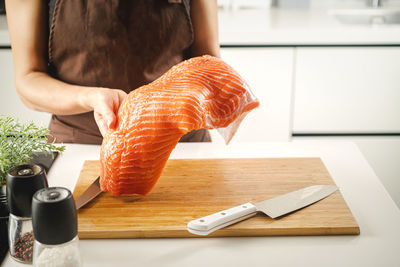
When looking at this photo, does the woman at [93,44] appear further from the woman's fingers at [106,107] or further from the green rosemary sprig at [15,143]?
the green rosemary sprig at [15,143]

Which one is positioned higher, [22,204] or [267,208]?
[22,204]

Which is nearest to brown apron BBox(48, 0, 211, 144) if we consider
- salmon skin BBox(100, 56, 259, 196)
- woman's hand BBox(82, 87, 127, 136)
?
woman's hand BBox(82, 87, 127, 136)

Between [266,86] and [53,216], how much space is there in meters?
1.49

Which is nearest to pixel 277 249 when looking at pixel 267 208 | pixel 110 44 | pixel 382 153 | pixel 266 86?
pixel 267 208

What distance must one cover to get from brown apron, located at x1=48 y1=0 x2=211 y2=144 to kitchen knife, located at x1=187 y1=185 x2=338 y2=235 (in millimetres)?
592

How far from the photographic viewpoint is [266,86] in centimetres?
200

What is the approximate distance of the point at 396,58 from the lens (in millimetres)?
1971

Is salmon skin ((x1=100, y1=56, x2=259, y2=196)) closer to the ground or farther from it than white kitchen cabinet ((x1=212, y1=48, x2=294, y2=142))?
farther from it

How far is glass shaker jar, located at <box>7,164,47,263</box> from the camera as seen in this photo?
70 centimetres

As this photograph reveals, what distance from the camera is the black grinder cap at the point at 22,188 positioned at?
27.4 inches

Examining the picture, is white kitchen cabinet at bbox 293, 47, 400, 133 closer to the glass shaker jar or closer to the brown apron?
the brown apron

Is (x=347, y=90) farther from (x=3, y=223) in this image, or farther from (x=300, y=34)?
(x=3, y=223)

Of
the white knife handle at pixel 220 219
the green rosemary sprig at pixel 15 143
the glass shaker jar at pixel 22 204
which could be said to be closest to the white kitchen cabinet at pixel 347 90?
the white knife handle at pixel 220 219

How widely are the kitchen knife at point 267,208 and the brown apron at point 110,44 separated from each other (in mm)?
592
